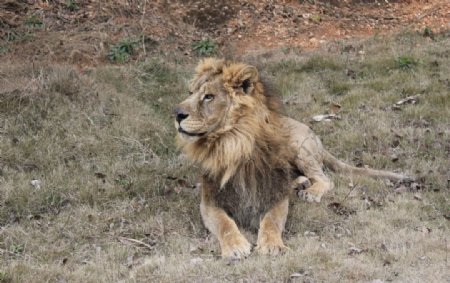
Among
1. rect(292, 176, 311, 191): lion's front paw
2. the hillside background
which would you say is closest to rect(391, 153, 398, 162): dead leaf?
the hillside background

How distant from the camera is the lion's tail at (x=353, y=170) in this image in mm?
7164

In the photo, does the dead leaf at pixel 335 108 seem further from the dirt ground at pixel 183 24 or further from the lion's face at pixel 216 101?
the lion's face at pixel 216 101

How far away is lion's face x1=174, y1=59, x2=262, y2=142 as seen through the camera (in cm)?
567

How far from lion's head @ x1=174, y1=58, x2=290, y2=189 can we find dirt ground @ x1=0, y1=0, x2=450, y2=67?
18.0 feet

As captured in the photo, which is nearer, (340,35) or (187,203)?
(187,203)

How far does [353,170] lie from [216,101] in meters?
2.26

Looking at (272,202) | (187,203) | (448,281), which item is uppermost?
(448,281)

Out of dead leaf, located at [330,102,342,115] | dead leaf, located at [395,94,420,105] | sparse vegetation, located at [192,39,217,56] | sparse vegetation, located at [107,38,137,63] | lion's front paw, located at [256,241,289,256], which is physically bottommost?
sparse vegetation, located at [192,39,217,56]

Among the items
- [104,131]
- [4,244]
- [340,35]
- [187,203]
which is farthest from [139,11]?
[4,244]

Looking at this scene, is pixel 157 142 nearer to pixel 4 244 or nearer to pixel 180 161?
pixel 180 161

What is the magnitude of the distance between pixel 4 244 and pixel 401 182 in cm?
402

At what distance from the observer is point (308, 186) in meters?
7.03

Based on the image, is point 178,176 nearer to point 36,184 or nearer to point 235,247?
point 36,184

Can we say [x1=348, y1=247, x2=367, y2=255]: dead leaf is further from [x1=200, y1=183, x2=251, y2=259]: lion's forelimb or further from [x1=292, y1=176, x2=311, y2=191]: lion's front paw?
[x1=292, y1=176, x2=311, y2=191]: lion's front paw
